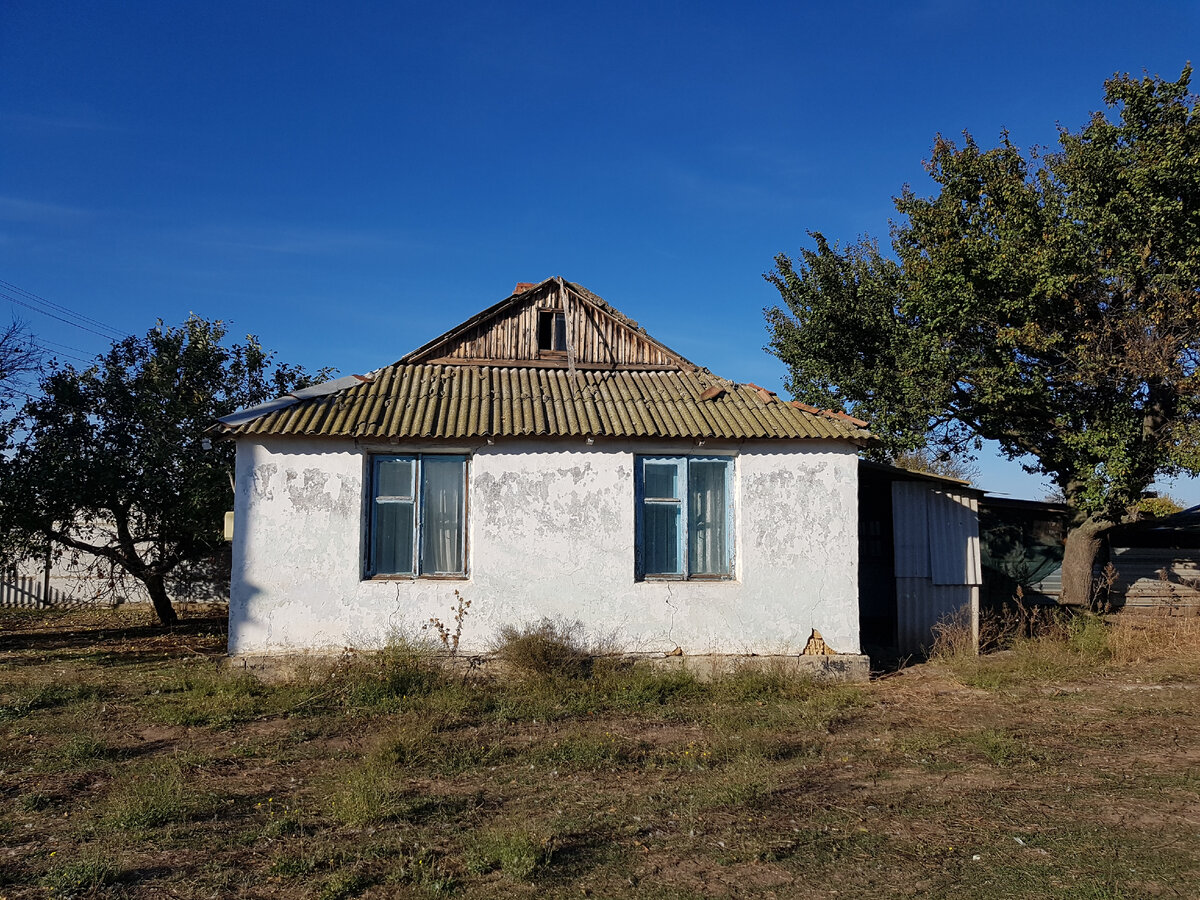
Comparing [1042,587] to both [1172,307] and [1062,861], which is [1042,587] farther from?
[1062,861]

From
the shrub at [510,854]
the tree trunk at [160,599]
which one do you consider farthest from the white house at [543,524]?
the tree trunk at [160,599]

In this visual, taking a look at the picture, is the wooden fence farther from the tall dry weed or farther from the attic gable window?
the tall dry weed

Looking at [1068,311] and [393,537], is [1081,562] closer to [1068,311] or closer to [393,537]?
[1068,311]

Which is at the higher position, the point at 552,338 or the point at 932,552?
the point at 552,338

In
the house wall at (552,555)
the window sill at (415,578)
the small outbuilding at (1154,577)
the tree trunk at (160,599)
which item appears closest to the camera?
the house wall at (552,555)

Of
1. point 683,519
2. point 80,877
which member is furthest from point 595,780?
point 683,519

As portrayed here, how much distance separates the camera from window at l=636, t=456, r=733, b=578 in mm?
10766

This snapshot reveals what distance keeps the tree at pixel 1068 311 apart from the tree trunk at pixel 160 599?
13512mm

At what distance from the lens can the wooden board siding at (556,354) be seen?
12797mm

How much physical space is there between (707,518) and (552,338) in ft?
13.1

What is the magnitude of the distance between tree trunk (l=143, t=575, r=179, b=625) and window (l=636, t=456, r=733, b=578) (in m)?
9.59

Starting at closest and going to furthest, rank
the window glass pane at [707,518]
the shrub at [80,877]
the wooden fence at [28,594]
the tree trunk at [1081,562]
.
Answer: the shrub at [80,877] < the window glass pane at [707,518] < the tree trunk at [1081,562] < the wooden fence at [28,594]

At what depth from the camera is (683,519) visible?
35.5 ft

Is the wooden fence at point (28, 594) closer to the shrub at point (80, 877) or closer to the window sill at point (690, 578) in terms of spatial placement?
the window sill at point (690, 578)
